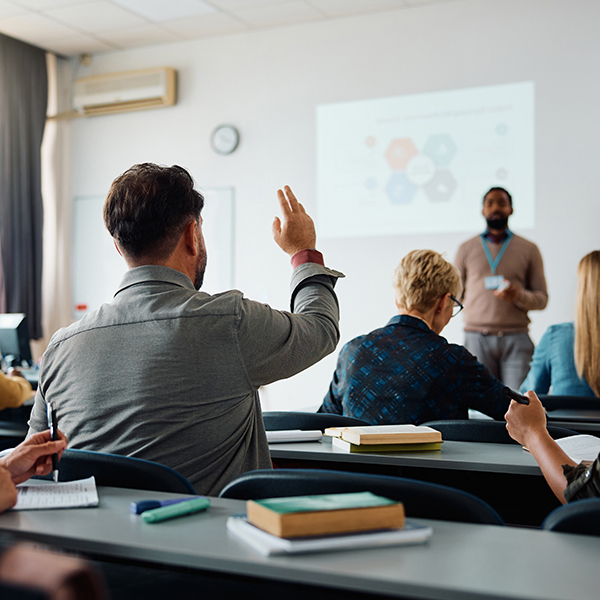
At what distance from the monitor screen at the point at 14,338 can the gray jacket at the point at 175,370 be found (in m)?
2.67

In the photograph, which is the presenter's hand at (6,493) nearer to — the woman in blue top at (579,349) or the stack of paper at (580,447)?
the stack of paper at (580,447)

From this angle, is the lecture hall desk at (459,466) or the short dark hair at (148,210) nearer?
the short dark hair at (148,210)

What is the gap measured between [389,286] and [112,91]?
3.00m

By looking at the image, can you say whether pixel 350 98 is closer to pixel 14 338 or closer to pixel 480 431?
pixel 14 338

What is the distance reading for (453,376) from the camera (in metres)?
2.26

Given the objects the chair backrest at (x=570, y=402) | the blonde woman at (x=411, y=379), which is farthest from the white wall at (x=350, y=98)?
the blonde woman at (x=411, y=379)

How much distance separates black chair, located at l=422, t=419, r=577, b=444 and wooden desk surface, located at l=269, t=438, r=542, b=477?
4cm

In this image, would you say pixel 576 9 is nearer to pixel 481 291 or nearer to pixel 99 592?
pixel 481 291

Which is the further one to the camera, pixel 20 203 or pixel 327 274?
pixel 20 203

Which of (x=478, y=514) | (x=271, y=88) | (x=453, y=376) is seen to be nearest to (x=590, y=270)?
(x=453, y=376)

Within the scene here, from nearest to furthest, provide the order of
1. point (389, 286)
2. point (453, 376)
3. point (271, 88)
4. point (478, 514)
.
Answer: point (478, 514)
point (453, 376)
point (389, 286)
point (271, 88)

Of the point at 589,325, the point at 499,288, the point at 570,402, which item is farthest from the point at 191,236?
the point at 499,288

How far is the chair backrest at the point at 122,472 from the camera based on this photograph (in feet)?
4.15

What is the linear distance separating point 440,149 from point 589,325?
2.65 meters
